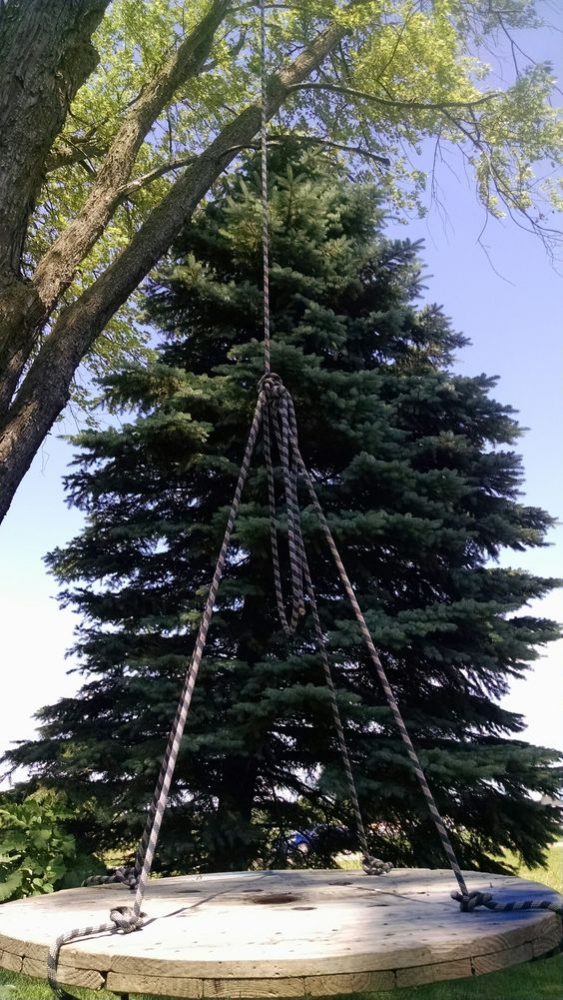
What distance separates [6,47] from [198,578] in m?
3.66

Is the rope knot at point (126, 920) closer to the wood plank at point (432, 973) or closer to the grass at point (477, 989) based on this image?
the wood plank at point (432, 973)

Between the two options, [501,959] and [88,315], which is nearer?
[501,959]

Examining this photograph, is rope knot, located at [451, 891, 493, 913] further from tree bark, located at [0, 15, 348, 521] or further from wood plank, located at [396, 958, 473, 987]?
tree bark, located at [0, 15, 348, 521]

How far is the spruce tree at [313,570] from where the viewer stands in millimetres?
4934

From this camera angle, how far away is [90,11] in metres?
4.74

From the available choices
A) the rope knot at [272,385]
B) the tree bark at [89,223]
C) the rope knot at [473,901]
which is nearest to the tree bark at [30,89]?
the tree bark at [89,223]

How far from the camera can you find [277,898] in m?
2.62

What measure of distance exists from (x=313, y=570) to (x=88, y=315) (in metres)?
2.39

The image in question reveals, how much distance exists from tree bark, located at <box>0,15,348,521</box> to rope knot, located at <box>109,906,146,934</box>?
2719 millimetres

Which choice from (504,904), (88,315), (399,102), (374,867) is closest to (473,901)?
(504,904)

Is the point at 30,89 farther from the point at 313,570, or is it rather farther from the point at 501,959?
the point at 501,959

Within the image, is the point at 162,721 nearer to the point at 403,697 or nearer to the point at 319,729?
the point at 319,729

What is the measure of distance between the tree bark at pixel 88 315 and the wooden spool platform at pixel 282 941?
245 centimetres

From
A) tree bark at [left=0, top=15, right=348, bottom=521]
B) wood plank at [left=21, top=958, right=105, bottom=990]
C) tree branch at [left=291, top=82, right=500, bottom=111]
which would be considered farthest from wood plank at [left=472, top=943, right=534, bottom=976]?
tree branch at [left=291, top=82, right=500, bottom=111]
